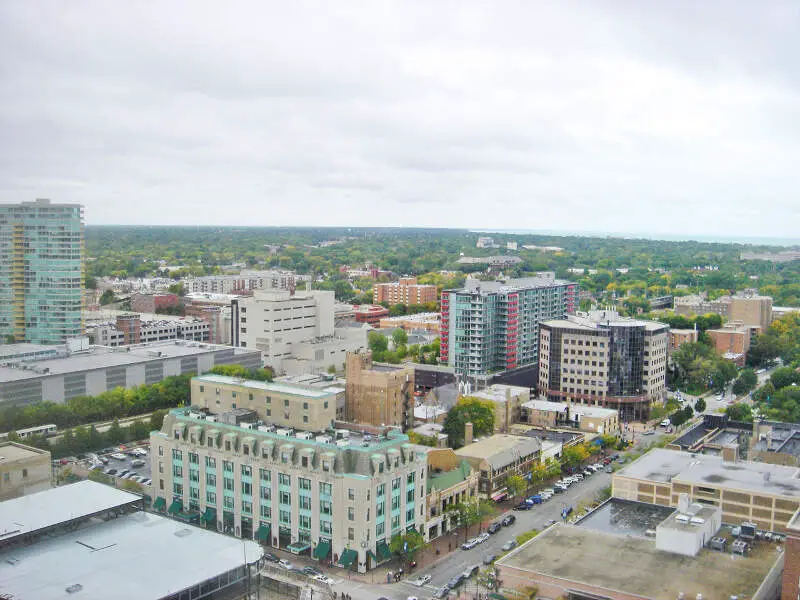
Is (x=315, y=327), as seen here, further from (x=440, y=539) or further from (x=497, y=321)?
(x=440, y=539)

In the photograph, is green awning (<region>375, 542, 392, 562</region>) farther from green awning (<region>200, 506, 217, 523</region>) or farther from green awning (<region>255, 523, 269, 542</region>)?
green awning (<region>200, 506, 217, 523</region>)

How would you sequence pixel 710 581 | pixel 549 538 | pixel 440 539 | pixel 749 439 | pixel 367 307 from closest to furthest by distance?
1. pixel 710 581
2. pixel 549 538
3. pixel 440 539
4. pixel 749 439
5. pixel 367 307

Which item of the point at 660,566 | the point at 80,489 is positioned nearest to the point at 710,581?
the point at 660,566

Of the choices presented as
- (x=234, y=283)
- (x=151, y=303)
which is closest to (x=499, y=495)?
(x=151, y=303)

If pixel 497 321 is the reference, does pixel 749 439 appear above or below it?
below

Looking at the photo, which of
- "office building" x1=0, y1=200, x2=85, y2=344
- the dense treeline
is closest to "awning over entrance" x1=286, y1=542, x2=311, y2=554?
the dense treeline

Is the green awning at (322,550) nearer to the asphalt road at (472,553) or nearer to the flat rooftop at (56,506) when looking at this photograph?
the asphalt road at (472,553)

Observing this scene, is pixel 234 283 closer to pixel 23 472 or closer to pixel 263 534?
pixel 23 472
